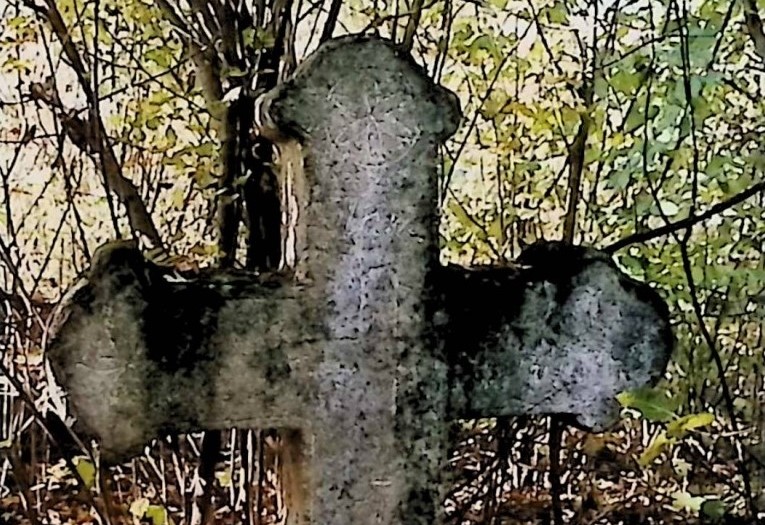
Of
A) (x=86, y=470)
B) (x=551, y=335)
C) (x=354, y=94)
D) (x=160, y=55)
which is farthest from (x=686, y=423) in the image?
(x=160, y=55)

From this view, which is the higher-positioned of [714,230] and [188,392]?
[714,230]

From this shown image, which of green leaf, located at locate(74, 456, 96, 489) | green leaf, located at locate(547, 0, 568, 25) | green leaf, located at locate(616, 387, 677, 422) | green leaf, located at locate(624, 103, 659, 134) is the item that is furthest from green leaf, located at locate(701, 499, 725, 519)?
green leaf, located at locate(74, 456, 96, 489)

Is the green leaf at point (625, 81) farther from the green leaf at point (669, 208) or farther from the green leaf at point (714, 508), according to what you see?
the green leaf at point (714, 508)

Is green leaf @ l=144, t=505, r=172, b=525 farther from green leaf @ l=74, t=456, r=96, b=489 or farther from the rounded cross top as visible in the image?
the rounded cross top

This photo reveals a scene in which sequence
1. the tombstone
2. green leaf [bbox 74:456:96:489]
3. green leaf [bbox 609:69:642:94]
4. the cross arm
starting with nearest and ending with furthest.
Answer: the tombstone → the cross arm → green leaf [bbox 74:456:96:489] → green leaf [bbox 609:69:642:94]

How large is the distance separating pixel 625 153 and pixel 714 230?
0.45 metres

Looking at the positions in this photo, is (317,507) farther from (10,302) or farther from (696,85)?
(696,85)

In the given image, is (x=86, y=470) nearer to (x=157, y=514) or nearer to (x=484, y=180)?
(x=157, y=514)

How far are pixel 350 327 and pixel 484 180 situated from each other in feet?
3.33

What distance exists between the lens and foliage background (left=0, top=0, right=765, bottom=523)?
7.03 feet

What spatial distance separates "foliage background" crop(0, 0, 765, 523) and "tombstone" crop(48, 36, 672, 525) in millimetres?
165

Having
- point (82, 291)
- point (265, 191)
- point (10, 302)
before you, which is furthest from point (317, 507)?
point (10, 302)

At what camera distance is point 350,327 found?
1.68 m

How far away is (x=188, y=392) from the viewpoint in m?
1.64
